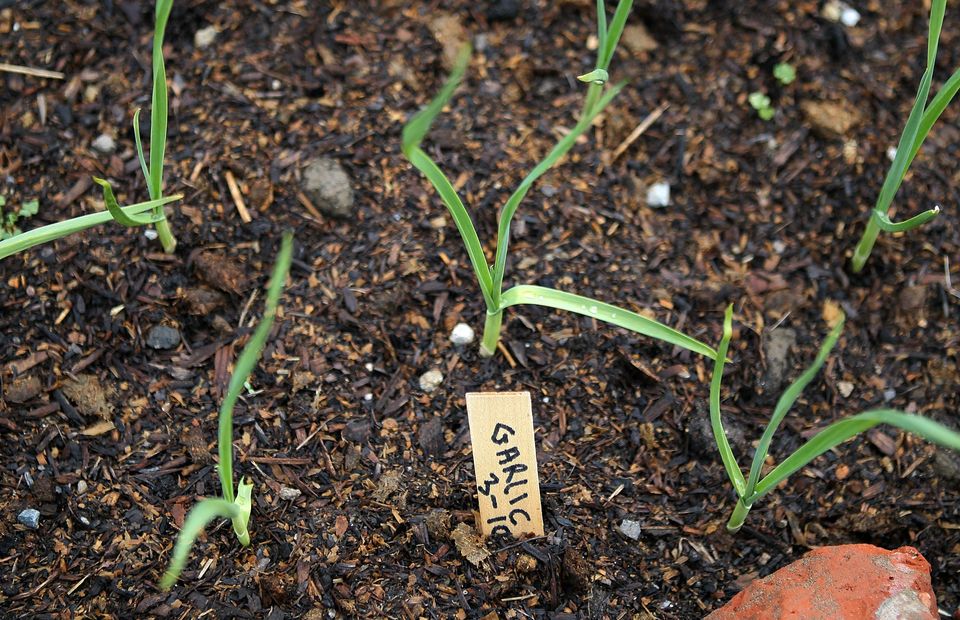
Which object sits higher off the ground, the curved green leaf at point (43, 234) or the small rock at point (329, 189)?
the curved green leaf at point (43, 234)

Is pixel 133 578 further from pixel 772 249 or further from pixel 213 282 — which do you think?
pixel 772 249

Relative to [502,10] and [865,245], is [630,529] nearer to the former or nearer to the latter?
[865,245]

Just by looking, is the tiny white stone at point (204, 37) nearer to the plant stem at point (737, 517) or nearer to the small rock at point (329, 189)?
the small rock at point (329, 189)

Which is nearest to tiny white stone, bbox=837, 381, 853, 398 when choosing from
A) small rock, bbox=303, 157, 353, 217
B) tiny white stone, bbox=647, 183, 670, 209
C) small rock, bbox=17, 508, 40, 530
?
tiny white stone, bbox=647, 183, 670, 209

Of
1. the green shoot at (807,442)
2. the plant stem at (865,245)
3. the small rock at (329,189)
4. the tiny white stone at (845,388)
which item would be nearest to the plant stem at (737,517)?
the green shoot at (807,442)

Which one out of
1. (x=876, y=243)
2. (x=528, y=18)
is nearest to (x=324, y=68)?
(x=528, y=18)

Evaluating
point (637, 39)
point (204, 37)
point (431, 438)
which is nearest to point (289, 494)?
point (431, 438)

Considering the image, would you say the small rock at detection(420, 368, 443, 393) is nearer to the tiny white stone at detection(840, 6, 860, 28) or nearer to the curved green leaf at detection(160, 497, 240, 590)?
the curved green leaf at detection(160, 497, 240, 590)
